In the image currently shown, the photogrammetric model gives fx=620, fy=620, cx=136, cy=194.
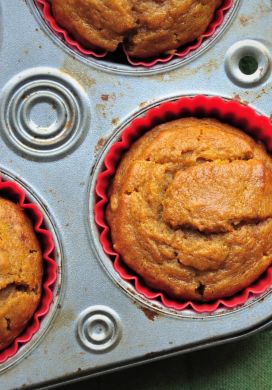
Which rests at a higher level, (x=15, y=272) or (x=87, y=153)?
(x=87, y=153)

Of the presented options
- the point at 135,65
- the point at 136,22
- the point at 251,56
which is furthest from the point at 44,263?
the point at 251,56

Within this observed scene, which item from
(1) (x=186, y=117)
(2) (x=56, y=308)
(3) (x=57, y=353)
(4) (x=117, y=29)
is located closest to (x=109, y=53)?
(4) (x=117, y=29)

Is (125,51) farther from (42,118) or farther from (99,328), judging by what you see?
(99,328)

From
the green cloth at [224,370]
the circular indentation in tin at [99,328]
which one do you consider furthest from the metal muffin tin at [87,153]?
the green cloth at [224,370]

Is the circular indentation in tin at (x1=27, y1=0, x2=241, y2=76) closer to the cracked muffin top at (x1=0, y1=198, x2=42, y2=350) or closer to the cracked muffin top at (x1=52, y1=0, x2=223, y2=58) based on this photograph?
the cracked muffin top at (x1=52, y1=0, x2=223, y2=58)

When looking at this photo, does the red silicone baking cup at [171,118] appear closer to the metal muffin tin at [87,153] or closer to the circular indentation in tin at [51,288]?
the metal muffin tin at [87,153]
